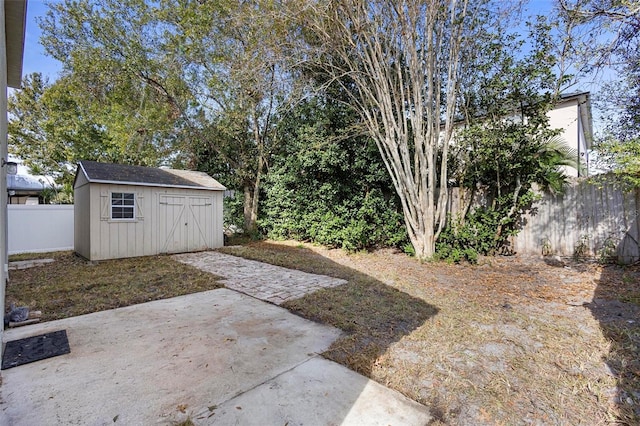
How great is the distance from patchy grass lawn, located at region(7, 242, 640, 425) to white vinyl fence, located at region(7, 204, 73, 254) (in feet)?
11.7

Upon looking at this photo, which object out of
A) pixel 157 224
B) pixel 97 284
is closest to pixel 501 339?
pixel 97 284

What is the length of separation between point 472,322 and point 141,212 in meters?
8.24

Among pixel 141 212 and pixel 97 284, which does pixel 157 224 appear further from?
pixel 97 284

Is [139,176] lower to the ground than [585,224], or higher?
higher

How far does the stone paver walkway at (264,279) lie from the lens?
4688 mm

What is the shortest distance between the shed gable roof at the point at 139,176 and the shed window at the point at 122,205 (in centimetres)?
34

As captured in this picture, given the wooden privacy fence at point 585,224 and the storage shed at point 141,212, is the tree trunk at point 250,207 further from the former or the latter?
the wooden privacy fence at point 585,224

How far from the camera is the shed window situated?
7781 millimetres

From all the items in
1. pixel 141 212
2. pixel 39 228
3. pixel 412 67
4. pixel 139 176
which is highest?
pixel 412 67

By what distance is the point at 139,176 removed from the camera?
8.50 metres

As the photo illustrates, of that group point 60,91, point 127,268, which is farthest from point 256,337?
point 60,91

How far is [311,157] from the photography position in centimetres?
905

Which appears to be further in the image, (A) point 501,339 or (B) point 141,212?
(B) point 141,212

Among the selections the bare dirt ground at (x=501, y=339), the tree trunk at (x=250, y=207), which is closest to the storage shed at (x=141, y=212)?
the tree trunk at (x=250, y=207)
